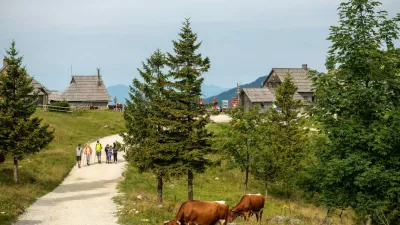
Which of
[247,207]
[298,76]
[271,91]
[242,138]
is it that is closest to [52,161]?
[242,138]

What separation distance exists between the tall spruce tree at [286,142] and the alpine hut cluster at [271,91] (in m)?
34.6

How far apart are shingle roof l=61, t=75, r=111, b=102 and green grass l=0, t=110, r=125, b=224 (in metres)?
14.0

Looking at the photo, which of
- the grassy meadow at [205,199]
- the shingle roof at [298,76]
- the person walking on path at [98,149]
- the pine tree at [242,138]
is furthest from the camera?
the shingle roof at [298,76]

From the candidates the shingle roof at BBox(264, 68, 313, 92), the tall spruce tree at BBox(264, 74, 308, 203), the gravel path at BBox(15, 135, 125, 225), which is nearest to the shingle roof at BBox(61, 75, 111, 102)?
the shingle roof at BBox(264, 68, 313, 92)

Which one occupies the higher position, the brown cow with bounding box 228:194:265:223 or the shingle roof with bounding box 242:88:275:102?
the shingle roof with bounding box 242:88:275:102

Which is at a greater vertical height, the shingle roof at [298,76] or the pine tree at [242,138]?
the shingle roof at [298,76]

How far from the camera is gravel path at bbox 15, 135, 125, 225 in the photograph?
2205 cm

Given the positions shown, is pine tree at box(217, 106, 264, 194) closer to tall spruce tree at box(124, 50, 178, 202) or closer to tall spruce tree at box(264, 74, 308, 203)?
tall spruce tree at box(264, 74, 308, 203)

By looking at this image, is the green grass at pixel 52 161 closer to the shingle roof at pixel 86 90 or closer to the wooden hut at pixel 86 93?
the wooden hut at pixel 86 93

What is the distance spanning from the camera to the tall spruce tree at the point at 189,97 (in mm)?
24922

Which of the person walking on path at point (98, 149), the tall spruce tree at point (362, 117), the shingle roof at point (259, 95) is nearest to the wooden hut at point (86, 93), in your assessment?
the shingle roof at point (259, 95)

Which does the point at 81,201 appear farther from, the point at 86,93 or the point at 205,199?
the point at 86,93

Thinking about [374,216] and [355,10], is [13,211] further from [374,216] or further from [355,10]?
[355,10]

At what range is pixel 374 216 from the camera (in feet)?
61.9
